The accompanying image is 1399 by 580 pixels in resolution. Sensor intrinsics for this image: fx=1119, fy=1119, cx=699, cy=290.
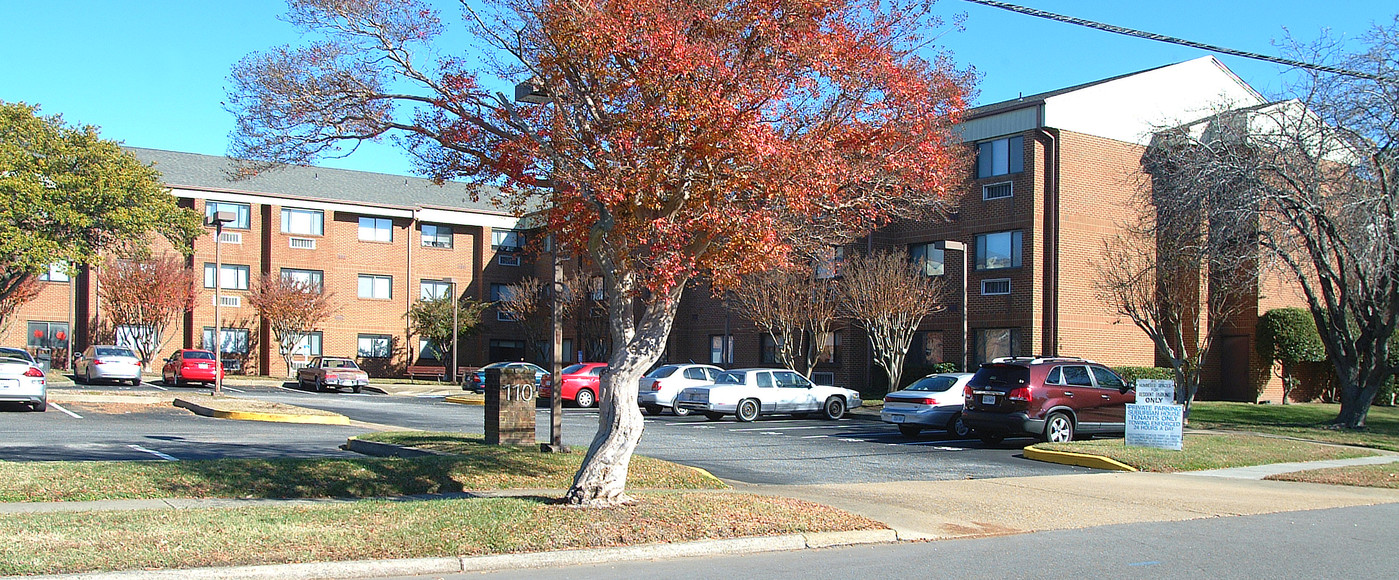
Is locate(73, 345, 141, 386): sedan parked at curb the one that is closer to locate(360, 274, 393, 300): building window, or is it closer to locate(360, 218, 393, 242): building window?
locate(360, 274, 393, 300): building window

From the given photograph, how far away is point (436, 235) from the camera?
185 ft

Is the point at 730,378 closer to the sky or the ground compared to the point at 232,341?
closer to the ground

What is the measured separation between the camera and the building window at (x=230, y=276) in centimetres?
Answer: 5122

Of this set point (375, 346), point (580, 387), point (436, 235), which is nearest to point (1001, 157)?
point (580, 387)

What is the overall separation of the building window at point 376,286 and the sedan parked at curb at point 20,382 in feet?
102

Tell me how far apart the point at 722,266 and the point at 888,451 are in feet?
31.6

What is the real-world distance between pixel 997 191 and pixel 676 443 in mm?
17671

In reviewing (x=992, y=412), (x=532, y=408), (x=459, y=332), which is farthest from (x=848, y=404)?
(x=459, y=332)

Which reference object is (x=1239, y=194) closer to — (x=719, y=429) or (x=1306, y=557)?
(x=719, y=429)

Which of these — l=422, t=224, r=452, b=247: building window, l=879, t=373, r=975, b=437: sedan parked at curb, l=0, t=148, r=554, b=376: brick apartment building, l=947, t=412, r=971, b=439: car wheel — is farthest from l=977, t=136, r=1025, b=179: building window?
l=422, t=224, r=452, b=247: building window

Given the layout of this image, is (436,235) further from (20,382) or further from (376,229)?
(20,382)

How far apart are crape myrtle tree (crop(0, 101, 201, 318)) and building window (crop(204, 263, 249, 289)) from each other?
44.0 ft

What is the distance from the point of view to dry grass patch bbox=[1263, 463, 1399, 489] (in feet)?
50.2

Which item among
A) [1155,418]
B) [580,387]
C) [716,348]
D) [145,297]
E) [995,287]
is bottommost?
[580,387]
